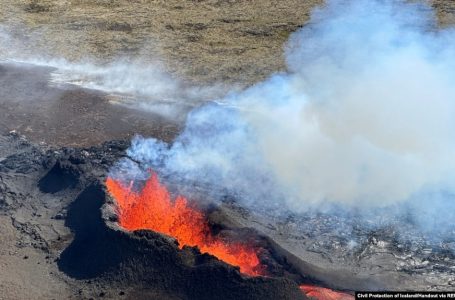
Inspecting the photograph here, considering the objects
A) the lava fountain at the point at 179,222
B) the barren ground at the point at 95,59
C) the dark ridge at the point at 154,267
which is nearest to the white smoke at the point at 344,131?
the lava fountain at the point at 179,222

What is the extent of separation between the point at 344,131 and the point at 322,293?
20.9 ft

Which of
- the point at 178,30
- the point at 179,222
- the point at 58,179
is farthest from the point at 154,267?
the point at 178,30

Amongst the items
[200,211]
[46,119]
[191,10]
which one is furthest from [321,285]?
[191,10]

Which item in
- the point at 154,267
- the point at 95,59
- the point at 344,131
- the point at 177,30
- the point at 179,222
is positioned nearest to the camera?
the point at 154,267

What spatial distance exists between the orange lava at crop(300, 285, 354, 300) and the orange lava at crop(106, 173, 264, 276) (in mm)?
1032

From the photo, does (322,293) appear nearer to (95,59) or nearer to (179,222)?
(179,222)

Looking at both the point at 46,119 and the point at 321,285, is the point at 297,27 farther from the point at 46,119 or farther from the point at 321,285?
the point at 321,285

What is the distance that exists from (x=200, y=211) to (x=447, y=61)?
33.1 feet

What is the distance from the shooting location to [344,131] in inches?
675

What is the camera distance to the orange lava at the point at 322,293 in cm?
1198

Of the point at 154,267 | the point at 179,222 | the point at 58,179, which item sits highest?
the point at 154,267

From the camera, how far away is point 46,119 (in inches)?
792

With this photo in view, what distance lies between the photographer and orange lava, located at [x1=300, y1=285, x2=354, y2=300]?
11977 millimetres

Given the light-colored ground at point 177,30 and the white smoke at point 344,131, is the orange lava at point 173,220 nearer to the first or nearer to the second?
the white smoke at point 344,131
